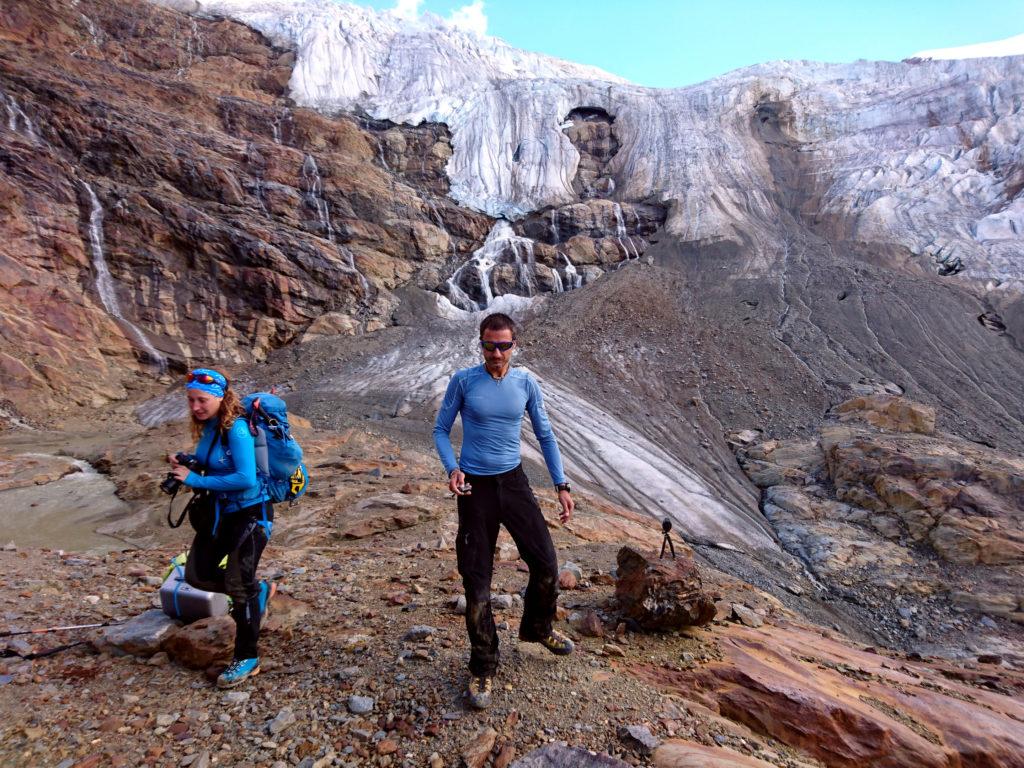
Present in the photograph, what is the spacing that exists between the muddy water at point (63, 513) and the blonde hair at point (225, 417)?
5.11 meters

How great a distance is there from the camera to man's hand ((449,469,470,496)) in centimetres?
297

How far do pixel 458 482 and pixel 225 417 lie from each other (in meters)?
1.34

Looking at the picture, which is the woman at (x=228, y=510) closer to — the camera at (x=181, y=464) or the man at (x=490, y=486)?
the camera at (x=181, y=464)

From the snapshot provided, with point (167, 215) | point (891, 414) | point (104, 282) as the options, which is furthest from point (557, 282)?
point (104, 282)

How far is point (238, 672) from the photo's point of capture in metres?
3.03

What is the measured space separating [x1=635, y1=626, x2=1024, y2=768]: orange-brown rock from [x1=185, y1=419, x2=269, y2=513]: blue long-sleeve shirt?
2.70 m

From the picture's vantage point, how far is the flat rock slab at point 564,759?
2314 millimetres

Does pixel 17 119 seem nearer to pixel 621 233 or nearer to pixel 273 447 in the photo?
pixel 621 233

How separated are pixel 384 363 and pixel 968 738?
19223mm

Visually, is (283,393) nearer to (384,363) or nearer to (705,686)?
(384,363)

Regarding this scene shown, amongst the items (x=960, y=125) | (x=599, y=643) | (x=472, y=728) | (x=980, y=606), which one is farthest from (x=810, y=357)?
(x=960, y=125)

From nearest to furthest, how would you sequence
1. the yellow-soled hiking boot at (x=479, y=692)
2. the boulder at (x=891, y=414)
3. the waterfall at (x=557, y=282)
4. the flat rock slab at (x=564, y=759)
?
the flat rock slab at (x=564, y=759) → the yellow-soled hiking boot at (x=479, y=692) → the boulder at (x=891, y=414) → the waterfall at (x=557, y=282)

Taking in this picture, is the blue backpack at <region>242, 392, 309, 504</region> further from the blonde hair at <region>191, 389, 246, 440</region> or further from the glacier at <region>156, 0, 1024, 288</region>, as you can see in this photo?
the glacier at <region>156, 0, 1024, 288</region>

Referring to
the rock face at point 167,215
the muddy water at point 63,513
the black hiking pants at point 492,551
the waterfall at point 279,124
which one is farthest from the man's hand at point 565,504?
the waterfall at point 279,124
